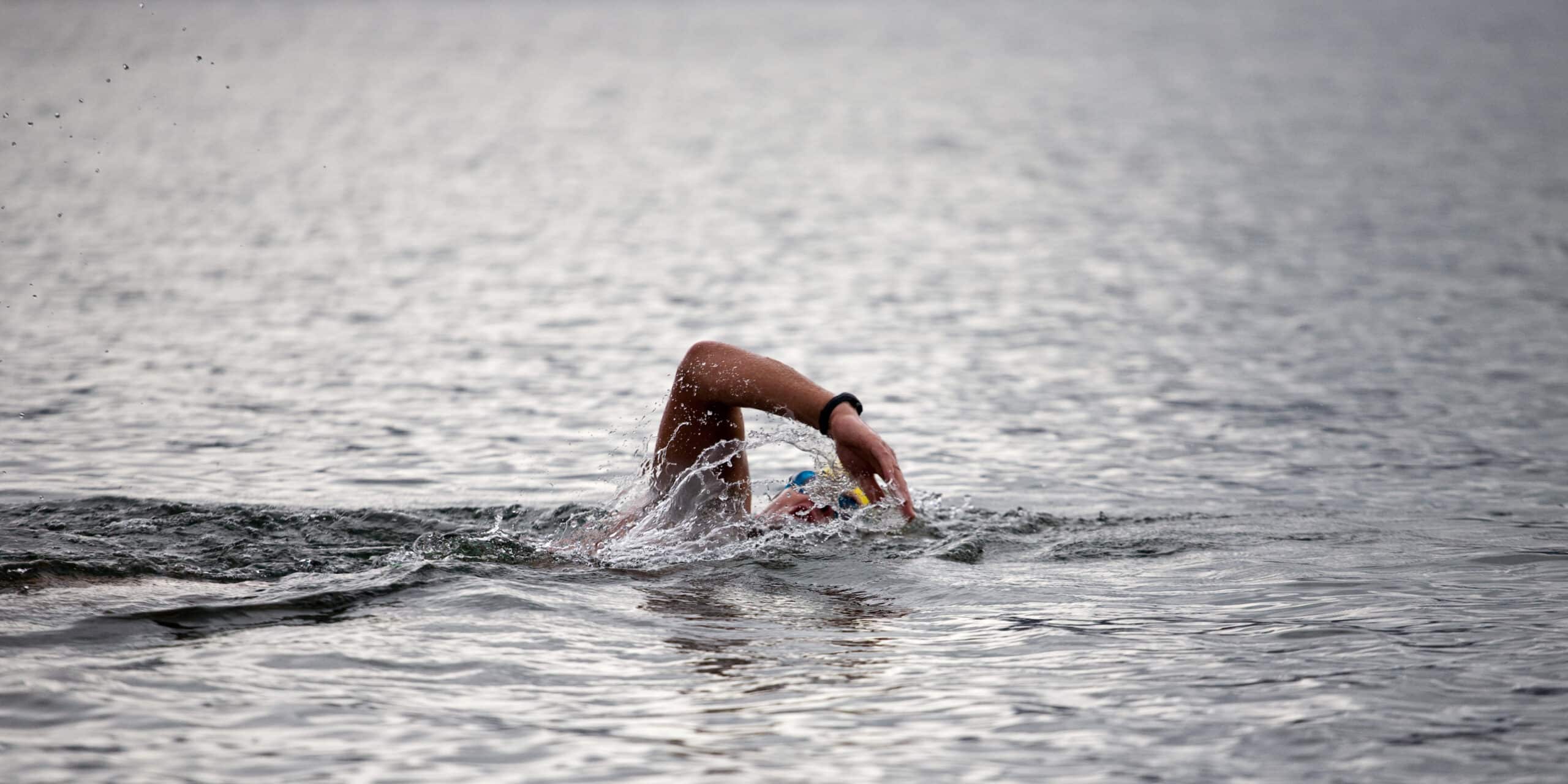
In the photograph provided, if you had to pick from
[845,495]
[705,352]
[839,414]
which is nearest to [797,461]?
[845,495]

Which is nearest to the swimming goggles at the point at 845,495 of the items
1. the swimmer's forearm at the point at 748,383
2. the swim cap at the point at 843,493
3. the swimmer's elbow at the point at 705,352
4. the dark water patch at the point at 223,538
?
the swim cap at the point at 843,493

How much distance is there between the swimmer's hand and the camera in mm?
5668

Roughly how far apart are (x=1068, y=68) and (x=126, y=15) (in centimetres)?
4849

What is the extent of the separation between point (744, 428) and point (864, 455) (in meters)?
1.20

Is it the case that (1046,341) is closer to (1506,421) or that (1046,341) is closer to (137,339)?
(1506,421)

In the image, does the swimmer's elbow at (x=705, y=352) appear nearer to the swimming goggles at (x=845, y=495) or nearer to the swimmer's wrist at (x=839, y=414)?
the swimmer's wrist at (x=839, y=414)

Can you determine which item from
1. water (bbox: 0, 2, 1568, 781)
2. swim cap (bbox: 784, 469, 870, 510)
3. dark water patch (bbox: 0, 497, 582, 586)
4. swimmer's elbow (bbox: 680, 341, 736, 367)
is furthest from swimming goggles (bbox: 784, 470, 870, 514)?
dark water patch (bbox: 0, 497, 582, 586)

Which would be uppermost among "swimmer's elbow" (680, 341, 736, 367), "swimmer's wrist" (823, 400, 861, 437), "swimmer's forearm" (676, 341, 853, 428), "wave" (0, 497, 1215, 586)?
"swimmer's elbow" (680, 341, 736, 367)

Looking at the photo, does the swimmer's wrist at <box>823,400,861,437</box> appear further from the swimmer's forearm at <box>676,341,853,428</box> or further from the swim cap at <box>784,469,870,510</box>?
the swim cap at <box>784,469,870,510</box>

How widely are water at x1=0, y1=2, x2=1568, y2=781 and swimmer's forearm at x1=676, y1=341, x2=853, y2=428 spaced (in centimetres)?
82

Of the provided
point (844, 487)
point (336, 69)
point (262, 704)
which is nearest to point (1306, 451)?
point (844, 487)

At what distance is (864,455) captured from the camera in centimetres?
573

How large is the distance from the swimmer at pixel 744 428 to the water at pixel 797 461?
273mm

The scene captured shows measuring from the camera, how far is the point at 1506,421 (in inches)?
424
